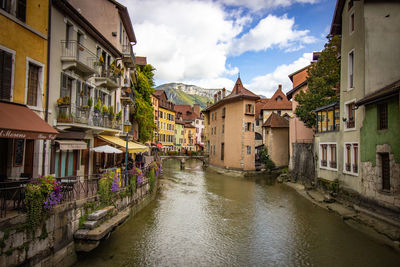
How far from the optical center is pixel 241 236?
1438cm

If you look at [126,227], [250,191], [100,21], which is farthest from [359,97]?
[100,21]

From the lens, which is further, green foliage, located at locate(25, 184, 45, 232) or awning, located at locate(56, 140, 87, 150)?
awning, located at locate(56, 140, 87, 150)

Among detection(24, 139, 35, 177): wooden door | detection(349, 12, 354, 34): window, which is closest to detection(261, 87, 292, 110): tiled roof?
detection(349, 12, 354, 34): window

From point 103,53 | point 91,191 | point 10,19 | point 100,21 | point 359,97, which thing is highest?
point 100,21

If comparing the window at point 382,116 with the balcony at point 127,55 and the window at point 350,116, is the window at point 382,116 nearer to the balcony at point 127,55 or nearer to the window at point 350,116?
the window at point 350,116

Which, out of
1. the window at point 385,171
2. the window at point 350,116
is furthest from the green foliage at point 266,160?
the window at point 385,171

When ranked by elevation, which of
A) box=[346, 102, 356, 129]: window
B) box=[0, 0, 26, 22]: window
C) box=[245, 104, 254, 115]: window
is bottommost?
box=[346, 102, 356, 129]: window

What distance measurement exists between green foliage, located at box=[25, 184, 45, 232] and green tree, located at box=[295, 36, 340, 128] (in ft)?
83.4

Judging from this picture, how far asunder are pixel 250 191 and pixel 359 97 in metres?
14.6

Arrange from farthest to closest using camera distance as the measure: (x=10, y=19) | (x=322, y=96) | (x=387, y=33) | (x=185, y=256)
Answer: (x=322, y=96)
(x=387, y=33)
(x=185, y=256)
(x=10, y=19)

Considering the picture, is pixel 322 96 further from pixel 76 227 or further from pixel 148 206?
pixel 76 227

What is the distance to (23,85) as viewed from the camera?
430 inches

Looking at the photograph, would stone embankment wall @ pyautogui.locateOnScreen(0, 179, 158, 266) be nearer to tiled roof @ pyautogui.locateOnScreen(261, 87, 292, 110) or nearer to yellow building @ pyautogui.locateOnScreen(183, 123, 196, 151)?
tiled roof @ pyautogui.locateOnScreen(261, 87, 292, 110)

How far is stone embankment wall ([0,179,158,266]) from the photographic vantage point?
723cm
